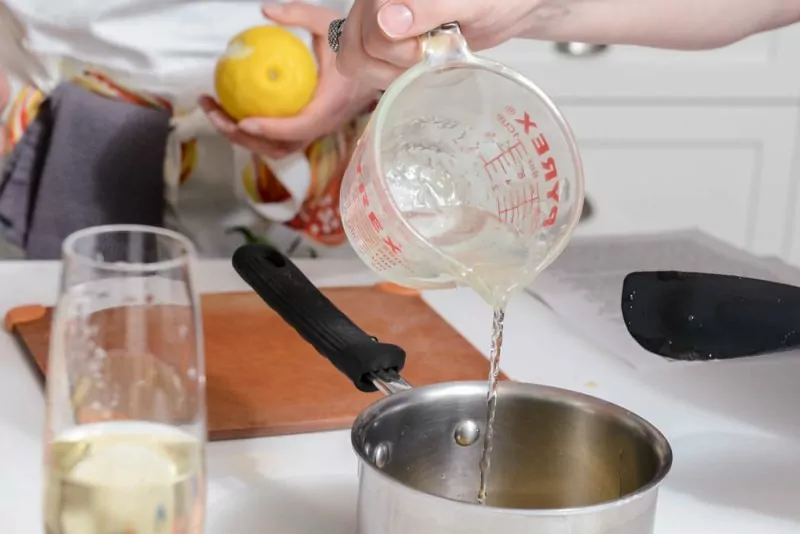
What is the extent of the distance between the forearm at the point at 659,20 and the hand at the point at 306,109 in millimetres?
Answer: 260

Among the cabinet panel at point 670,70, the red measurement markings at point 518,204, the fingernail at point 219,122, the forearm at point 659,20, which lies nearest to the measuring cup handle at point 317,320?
the red measurement markings at point 518,204

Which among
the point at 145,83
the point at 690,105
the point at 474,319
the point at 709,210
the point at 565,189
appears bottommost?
the point at 709,210

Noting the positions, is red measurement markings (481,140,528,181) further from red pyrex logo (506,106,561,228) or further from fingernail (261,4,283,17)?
fingernail (261,4,283,17)

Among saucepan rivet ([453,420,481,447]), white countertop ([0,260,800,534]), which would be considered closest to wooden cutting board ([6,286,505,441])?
white countertop ([0,260,800,534])

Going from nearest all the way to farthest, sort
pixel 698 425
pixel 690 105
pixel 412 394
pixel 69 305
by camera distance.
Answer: pixel 69 305, pixel 412 394, pixel 698 425, pixel 690 105

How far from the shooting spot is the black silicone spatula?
2.18 feet

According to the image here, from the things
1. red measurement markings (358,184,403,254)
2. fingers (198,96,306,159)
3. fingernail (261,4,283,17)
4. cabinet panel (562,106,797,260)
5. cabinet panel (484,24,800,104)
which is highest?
red measurement markings (358,184,403,254)

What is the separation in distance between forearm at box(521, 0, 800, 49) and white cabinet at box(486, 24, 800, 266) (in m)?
0.75

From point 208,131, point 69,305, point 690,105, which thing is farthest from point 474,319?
point 690,105

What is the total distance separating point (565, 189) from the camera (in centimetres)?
63

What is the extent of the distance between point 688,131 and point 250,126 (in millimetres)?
1156

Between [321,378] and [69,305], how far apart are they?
360 mm

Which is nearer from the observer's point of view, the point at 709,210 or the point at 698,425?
the point at 698,425

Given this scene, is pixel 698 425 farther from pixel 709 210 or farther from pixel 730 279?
pixel 709 210
